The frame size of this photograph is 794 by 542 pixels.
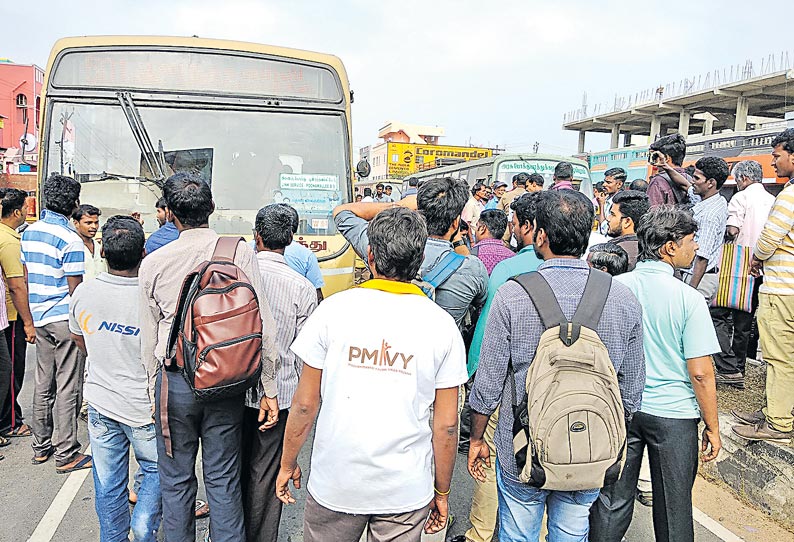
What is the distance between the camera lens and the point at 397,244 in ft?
6.38

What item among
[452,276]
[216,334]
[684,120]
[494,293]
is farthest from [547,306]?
[684,120]

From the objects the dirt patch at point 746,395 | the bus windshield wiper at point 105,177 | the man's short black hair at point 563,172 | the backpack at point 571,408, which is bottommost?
the dirt patch at point 746,395

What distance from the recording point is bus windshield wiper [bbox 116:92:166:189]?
4750 millimetres

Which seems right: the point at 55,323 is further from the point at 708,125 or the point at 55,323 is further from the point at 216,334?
the point at 708,125

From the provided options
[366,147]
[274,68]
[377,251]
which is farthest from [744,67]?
[377,251]

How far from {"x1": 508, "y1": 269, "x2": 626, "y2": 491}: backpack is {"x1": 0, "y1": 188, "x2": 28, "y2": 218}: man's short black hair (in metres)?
4.18

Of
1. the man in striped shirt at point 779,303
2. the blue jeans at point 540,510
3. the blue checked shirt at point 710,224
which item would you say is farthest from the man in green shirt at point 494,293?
the blue checked shirt at point 710,224

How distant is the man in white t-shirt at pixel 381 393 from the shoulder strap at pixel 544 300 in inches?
14.5

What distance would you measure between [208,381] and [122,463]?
1069 millimetres

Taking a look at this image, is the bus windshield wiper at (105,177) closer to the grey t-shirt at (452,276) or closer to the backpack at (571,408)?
the grey t-shirt at (452,276)

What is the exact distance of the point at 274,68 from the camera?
5.08m

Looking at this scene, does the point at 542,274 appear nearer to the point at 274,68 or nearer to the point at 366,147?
the point at 274,68

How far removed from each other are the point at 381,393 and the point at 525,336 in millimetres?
635

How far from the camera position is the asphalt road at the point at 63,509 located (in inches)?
127
